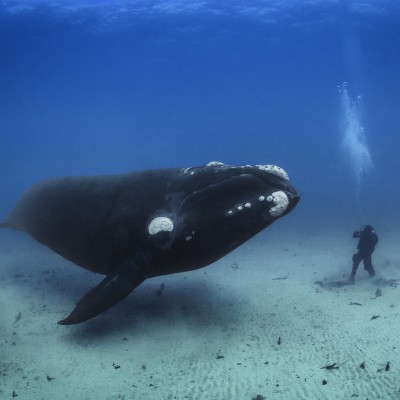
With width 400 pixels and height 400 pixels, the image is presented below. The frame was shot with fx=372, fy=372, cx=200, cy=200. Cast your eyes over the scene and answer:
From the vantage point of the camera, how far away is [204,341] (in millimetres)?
7660

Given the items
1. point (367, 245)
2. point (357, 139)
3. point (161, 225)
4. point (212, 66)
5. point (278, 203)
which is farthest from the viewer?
point (357, 139)

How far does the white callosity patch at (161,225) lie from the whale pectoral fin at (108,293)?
0.79m

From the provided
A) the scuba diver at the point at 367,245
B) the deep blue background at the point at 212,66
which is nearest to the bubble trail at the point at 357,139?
the deep blue background at the point at 212,66

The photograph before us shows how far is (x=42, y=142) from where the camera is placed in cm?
15888

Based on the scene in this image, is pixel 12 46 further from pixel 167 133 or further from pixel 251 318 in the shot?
pixel 167 133

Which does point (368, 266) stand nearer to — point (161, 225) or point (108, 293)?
point (161, 225)

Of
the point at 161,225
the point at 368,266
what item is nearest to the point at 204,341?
the point at 161,225

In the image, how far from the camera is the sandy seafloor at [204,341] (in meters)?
6.00

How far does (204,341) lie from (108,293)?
229 centimetres

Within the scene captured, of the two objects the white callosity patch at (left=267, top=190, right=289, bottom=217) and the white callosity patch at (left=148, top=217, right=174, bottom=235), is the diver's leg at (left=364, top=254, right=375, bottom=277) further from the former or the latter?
the white callosity patch at (left=148, top=217, right=174, bottom=235)

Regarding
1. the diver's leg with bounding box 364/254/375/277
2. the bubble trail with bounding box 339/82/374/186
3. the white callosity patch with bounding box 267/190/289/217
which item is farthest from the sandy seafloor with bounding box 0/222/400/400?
the bubble trail with bounding box 339/82/374/186

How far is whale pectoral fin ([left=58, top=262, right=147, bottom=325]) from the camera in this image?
6.58m

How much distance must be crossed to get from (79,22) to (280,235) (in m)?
35.7

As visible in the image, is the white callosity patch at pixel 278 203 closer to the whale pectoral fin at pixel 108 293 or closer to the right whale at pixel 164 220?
the right whale at pixel 164 220
